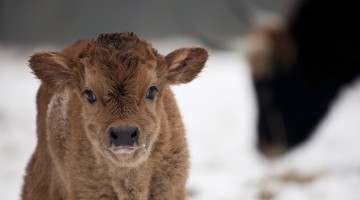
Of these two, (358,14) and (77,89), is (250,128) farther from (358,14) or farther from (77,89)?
(77,89)

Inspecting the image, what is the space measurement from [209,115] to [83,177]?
20.1 ft

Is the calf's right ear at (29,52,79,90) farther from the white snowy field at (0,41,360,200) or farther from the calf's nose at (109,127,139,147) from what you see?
the white snowy field at (0,41,360,200)

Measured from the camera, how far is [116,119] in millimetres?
3334

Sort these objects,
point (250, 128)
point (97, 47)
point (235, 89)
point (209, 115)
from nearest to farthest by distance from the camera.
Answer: point (97, 47) → point (250, 128) → point (209, 115) → point (235, 89)

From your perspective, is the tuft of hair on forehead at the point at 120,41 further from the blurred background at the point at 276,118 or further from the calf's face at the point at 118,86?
the blurred background at the point at 276,118

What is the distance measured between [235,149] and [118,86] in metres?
4.63

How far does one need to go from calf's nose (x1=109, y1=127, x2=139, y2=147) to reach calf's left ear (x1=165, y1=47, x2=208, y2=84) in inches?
26.7

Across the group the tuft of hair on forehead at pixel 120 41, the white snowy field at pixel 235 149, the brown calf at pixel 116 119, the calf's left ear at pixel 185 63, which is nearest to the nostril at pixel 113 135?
the brown calf at pixel 116 119

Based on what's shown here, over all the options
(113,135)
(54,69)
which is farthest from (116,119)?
(54,69)

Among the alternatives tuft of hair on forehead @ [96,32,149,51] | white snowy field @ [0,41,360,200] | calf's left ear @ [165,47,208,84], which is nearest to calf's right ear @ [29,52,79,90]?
tuft of hair on forehead @ [96,32,149,51]

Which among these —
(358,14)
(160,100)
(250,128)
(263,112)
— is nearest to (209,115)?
(250,128)

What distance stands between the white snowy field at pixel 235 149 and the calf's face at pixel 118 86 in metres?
2.23

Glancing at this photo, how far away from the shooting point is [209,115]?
9828mm

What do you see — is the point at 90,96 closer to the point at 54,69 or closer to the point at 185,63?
the point at 54,69
